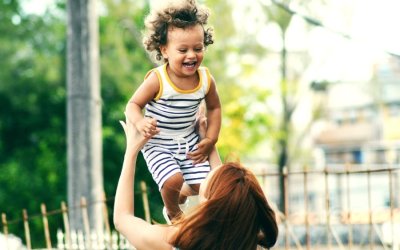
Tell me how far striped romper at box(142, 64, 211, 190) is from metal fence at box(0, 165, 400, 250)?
205 cm

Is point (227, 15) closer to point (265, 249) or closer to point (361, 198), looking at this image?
point (361, 198)

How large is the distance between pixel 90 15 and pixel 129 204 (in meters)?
4.07

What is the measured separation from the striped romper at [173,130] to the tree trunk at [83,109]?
11.6 feet

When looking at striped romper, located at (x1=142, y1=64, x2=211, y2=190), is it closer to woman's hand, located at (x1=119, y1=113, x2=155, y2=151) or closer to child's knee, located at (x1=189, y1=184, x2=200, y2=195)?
child's knee, located at (x1=189, y1=184, x2=200, y2=195)

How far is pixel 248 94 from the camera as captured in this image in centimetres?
1655

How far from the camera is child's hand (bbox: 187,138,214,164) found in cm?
276

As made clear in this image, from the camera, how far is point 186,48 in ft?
8.46

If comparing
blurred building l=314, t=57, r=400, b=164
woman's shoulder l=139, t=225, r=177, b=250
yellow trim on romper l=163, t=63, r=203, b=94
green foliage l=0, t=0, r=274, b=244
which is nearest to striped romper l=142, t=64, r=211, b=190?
yellow trim on romper l=163, t=63, r=203, b=94

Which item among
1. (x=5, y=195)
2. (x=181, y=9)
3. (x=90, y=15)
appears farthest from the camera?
(x=5, y=195)

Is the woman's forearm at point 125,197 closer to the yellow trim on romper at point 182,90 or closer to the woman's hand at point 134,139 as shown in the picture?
the woman's hand at point 134,139

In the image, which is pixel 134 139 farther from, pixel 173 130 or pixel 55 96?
pixel 55 96

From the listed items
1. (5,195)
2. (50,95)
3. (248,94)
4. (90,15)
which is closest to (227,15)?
(248,94)

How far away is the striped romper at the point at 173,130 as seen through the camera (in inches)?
105

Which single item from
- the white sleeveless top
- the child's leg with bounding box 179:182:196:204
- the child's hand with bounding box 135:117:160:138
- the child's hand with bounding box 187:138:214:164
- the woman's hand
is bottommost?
the child's leg with bounding box 179:182:196:204
